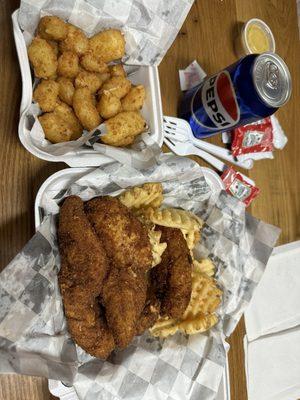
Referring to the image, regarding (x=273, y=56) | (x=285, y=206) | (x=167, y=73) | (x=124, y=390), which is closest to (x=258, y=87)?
(x=273, y=56)

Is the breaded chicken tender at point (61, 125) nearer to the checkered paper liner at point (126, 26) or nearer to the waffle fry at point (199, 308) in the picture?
the checkered paper liner at point (126, 26)

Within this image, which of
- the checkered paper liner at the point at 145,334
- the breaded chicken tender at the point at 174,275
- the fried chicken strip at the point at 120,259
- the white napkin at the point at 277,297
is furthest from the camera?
the white napkin at the point at 277,297

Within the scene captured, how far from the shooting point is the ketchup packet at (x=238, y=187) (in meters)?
1.15

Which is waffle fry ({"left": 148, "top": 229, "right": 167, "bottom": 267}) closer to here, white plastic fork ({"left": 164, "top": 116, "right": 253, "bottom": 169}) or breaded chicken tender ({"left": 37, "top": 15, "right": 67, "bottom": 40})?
white plastic fork ({"left": 164, "top": 116, "right": 253, "bottom": 169})

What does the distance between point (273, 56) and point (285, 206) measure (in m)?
0.55

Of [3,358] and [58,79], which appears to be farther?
[58,79]

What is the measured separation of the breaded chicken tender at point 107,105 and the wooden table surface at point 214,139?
0.15 metres

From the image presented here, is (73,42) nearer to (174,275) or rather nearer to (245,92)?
(245,92)

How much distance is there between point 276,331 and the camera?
4.75 ft

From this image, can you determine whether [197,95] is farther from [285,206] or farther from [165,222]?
[285,206]

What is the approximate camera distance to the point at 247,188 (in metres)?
1.20

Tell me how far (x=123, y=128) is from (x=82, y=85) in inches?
5.1

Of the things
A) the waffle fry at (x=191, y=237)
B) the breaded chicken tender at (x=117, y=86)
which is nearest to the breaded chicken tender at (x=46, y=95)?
the breaded chicken tender at (x=117, y=86)

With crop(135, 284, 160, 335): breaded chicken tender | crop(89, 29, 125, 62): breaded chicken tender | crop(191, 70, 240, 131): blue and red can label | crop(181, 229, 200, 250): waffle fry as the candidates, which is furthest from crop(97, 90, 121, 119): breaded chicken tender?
crop(135, 284, 160, 335): breaded chicken tender
